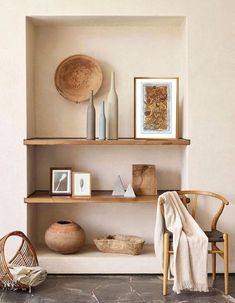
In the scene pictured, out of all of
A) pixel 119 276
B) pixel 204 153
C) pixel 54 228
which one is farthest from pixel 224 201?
pixel 54 228

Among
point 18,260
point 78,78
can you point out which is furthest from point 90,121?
point 18,260

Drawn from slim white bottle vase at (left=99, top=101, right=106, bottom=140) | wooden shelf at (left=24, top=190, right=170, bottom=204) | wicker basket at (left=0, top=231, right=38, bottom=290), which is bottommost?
wicker basket at (left=0, top=231, right=38, bottom=290)

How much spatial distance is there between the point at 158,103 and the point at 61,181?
1.10 meters

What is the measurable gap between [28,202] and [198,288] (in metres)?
1.56

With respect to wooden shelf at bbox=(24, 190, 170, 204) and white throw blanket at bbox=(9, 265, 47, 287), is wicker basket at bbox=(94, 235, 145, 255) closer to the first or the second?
wooden shelf at bbox=(24, 190, 170, 204)

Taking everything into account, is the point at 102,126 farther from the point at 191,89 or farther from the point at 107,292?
the point at 107,292

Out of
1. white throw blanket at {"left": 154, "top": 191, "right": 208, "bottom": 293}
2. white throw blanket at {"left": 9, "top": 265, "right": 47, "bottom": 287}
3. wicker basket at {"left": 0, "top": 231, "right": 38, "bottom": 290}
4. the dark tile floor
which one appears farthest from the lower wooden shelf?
white throw blanket at {"left": 154, "top": 191, "right": 208, "bottom": 293}

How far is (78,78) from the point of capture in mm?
4516

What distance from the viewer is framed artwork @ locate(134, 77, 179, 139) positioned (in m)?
4.36

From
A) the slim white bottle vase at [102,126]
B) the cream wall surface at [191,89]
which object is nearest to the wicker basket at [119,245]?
the cream wall surface at [191,89]

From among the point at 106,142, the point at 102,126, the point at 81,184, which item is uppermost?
the point at 102,126

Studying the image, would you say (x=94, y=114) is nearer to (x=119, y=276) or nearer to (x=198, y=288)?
(x=119, y=276)

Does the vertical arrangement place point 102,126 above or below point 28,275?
above

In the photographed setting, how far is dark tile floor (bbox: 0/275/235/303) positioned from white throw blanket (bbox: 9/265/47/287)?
0.31ft
